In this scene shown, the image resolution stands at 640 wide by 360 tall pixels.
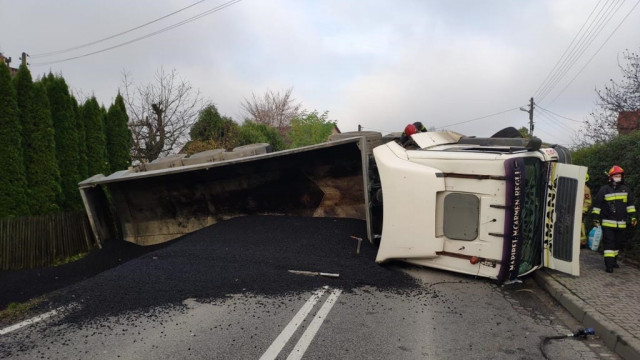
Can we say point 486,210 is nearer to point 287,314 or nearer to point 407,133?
point 407,133

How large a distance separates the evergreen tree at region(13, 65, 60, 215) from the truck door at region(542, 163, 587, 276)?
10.9m

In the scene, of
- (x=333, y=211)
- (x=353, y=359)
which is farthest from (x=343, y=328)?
(x=333, y=211)

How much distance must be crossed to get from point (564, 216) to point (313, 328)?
378cm

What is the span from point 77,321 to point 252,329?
1.76 m

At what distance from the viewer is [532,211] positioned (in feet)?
18.5

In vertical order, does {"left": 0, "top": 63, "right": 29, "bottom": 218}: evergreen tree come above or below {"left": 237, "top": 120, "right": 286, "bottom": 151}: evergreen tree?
below

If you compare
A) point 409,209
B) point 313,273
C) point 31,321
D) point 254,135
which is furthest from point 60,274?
point 254,135

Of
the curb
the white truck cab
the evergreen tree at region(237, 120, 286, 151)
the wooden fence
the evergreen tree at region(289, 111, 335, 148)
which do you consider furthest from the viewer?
the evergreen tree at region(289, 111, 335, 148)

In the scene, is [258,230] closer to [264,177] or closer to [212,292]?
[264,177]

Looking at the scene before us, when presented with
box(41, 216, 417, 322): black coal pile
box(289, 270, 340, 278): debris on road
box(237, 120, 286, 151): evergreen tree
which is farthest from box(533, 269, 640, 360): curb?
box(237, 120, 286, 151): evergreen tree

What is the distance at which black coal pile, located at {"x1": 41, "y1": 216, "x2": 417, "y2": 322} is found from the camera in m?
4.93

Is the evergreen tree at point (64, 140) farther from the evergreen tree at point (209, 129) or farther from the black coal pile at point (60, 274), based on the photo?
the evergreen tree at point (209, 129)

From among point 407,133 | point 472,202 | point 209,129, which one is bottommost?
point 472,202

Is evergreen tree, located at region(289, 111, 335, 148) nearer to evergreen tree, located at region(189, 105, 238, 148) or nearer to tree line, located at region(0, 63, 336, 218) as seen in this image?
evergreen tree, located at region(189, 105, 238, 148)
